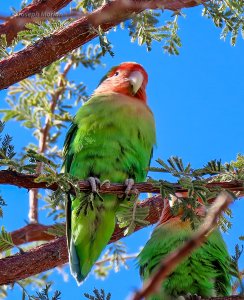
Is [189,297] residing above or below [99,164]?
below

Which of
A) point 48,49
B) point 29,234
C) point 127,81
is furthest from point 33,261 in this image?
point 127,81

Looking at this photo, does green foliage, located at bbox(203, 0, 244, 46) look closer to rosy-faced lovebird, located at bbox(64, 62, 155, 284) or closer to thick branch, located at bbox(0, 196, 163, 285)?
rosy-faced lovebird, located at bbox(64, 62, 155, 284)

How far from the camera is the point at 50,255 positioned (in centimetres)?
317

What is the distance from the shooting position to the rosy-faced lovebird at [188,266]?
2.60m

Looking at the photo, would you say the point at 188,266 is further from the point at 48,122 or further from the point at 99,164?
the point at 48,122

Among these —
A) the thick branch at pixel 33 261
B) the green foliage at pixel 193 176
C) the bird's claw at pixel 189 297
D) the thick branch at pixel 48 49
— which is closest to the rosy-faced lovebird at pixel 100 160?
→ the thick branch at pixel 33 261

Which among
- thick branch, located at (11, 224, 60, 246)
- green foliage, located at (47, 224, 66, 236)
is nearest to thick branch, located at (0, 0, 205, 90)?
green foliage, located at (47, 224, 66, 236)

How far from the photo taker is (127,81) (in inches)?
141

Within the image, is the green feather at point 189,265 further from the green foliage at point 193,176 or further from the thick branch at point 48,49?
the thick branch at point 48,49

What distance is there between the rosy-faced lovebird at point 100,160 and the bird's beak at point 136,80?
369 mm

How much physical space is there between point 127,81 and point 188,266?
4.75ft

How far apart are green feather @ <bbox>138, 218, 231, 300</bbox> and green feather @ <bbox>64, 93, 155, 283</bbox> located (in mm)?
285

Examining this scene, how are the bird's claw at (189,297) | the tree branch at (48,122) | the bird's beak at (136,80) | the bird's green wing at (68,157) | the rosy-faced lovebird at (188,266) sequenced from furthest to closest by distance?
1. the tree branch at (48,122)
2. the bird's beak at (136,80)
3. the bird's green wing at (68,157)
4. the rosy-faced lovebird at (188,266)
5. the bird's claw at (189,297)

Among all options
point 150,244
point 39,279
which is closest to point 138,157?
point 150,244
